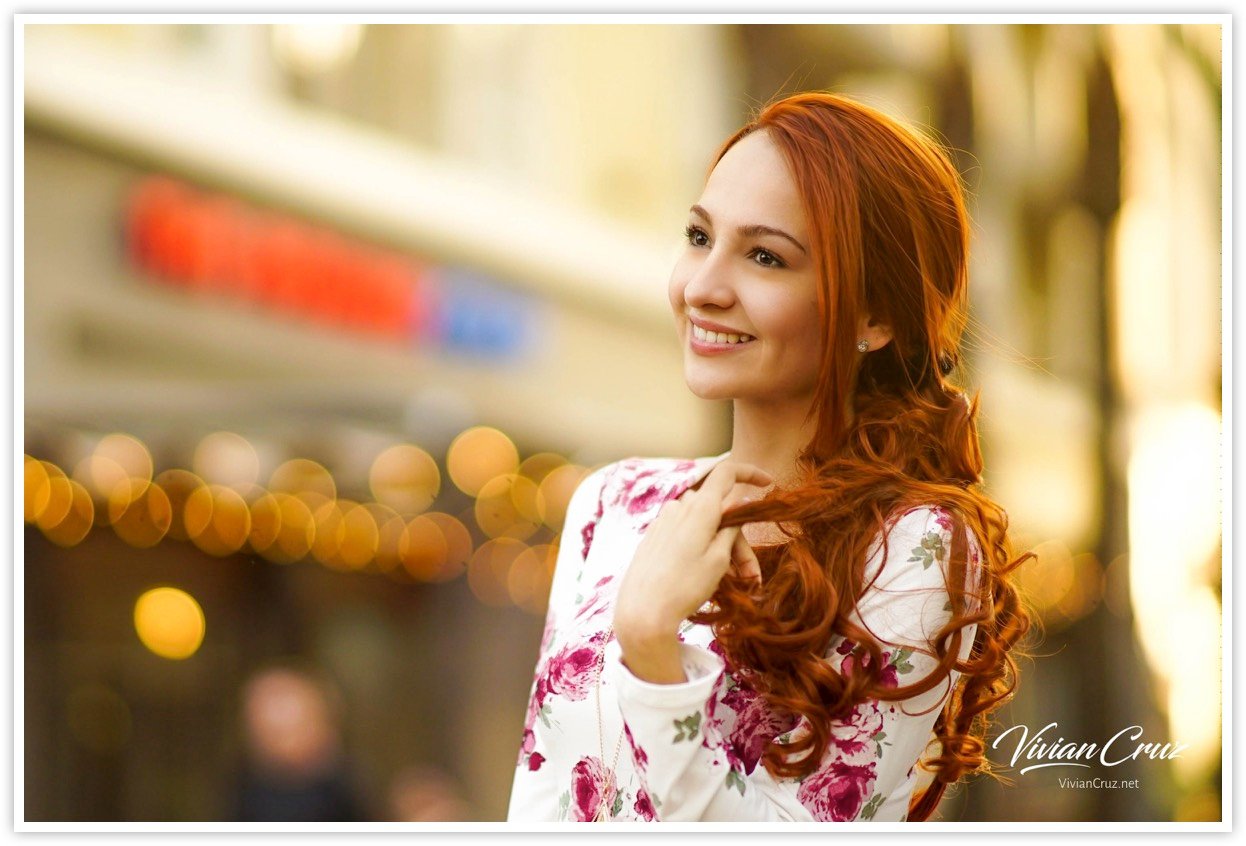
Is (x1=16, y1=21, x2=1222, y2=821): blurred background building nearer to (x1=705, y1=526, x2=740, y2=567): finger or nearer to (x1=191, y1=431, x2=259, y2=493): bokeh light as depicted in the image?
(x1=191, y1=431, x2=259, y2=493): bokeh light

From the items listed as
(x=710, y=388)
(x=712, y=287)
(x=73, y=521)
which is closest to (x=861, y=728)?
(x=710, y=388)

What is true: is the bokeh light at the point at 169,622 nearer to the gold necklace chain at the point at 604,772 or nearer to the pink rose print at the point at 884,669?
the gold necklace chain at the point at 604,772

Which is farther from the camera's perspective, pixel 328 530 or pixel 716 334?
pixel 328 530

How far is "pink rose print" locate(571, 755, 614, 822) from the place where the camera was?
186 centimetres

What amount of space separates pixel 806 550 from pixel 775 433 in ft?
0.82

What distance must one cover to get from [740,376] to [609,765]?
1.84ft

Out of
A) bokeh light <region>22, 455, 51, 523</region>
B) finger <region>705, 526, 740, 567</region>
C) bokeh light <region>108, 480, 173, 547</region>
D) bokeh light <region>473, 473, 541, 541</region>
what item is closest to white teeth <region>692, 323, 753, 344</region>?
finger <region>705, 526, 740, 567</region>

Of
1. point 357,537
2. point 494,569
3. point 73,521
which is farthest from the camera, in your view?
point 494,569

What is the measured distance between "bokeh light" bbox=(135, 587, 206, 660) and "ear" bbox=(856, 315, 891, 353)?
5659mm

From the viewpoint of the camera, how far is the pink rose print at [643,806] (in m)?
1.77

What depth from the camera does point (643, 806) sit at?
1794mm

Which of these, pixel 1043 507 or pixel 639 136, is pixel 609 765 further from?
pixel 1043 507

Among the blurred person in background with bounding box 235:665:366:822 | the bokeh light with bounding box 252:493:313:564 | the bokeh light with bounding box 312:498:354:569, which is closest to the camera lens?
the blurred person in background with bounding box 235:665:366:822

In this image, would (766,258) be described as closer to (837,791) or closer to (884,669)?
(884,669)
